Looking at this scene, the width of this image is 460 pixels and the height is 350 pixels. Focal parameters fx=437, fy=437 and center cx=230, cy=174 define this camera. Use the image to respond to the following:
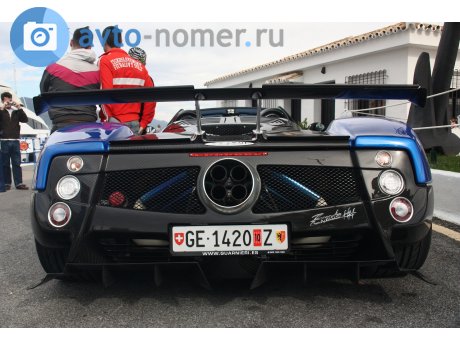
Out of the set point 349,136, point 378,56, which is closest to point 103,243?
point 349,136

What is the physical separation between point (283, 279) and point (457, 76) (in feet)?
39.0

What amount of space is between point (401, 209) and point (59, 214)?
5.13ft

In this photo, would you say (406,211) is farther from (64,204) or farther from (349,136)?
(64,204)

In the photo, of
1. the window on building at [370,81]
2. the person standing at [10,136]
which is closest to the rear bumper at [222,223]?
the person standing at [10,136]

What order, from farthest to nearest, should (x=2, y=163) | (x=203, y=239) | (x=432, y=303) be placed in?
1. (x=2, y=163)
2. (x=432, y=303)
3. (x=203, y=239)

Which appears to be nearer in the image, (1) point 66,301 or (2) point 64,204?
(2) point 64,204

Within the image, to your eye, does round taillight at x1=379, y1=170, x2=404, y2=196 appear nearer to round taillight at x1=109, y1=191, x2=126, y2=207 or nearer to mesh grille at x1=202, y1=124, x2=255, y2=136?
mesh grille at x1=202, y1=124, x2=255, y2=136

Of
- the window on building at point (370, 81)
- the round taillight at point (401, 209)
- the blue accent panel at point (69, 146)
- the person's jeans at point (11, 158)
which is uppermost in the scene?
the window on building at point (370, 81)

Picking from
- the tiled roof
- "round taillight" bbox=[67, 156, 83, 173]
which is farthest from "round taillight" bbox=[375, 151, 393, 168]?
the tiled roof

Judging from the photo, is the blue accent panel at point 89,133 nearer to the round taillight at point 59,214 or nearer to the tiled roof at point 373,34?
the round taillight at point 59,214

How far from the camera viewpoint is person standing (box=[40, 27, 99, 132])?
3.84 meters

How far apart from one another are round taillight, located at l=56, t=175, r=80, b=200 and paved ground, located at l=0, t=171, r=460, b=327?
56cm

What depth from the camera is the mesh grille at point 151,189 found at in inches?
79.7

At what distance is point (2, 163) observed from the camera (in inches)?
290
